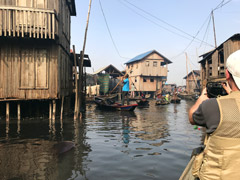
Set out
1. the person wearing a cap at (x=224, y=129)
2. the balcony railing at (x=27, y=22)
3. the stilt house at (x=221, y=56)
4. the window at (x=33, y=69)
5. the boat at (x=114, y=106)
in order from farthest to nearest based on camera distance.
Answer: the boat at (x=114, y=106)
the stilt house at (x=221, y=56)
the window at (x=33, y=69)
the balcony railing at (x=27, y=22)
the person wearing a cap at (x=224, y=129)

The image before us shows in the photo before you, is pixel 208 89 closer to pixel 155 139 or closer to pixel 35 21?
pixel 155 139

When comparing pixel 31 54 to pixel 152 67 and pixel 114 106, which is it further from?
pixel 152 67

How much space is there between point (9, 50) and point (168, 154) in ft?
35.4

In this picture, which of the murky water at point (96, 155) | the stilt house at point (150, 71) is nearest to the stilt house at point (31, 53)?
the murky water at point (96, 155)

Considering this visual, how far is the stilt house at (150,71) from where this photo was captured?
129 ft

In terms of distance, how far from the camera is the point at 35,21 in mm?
11117

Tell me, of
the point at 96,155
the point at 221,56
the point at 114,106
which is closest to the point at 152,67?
the point at 221,56

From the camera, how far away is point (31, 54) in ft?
39.5

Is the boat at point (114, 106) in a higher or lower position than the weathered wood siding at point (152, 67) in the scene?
lower

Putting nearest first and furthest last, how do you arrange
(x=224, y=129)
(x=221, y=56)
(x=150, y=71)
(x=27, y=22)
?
(x=224, y=129) → (x=27, y=22) → (x=221, y=56) → (x=150, y=71)

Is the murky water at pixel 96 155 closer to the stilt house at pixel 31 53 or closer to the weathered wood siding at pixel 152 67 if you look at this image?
the stilt house at pixel 31 53

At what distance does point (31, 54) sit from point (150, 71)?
1176 inches

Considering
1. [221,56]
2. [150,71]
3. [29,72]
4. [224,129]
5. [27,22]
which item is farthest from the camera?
[150,71]

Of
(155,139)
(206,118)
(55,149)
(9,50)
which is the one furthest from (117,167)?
(9,50)
